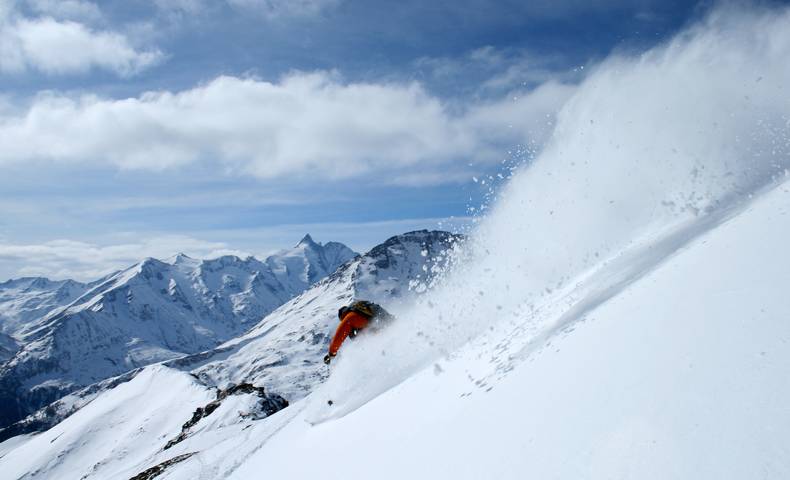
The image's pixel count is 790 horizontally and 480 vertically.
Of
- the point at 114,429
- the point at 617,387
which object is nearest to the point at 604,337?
the point at 617,387

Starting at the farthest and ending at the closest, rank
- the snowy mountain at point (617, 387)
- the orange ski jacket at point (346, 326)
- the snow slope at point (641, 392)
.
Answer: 1. the orange ski jacket at point (346, 326)
2. the snowy mountain at point (617, 387)
3. the snow slope at point (641, 392)

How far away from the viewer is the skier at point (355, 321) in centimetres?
1939

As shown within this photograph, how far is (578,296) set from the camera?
11828mm

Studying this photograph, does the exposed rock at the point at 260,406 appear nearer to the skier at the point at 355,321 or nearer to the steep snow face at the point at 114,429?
the skier at the point at 355,321

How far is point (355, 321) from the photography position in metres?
19.7

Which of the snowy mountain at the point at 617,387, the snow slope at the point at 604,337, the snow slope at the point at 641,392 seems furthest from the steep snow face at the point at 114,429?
the snow slope at the point at 641,392

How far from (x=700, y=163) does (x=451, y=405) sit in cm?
1419

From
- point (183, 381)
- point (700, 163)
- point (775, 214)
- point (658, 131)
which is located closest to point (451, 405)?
point (775, 214)

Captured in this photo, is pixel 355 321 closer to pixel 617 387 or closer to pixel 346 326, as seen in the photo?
pixel 346 326

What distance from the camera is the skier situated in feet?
63.6

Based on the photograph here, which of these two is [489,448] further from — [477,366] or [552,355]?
[477,366]

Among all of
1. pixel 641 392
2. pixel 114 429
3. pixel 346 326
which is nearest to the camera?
pixel 641 392

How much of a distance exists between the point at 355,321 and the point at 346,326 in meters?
0.41

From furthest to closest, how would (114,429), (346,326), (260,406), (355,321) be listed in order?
(114,429) < (260,406) < (355,321) < (346,326)
